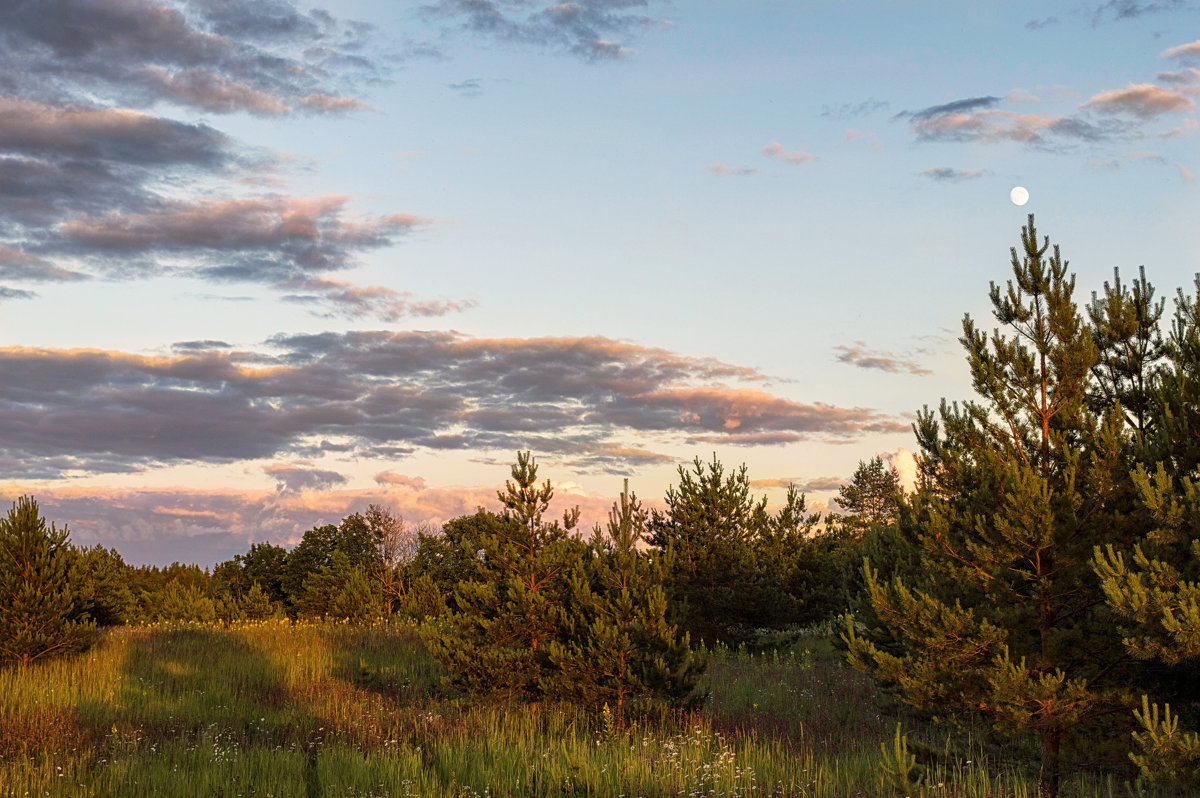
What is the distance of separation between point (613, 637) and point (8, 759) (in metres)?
8.78

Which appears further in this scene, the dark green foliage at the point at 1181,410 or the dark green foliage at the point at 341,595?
the dark green foliage at the point at 341,595

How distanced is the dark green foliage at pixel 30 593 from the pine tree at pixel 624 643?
12.4m

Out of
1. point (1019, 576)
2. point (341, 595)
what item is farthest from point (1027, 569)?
point (341, 595)

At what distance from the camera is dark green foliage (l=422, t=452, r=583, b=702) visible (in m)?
15.3

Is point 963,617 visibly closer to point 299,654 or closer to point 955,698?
point 955,698

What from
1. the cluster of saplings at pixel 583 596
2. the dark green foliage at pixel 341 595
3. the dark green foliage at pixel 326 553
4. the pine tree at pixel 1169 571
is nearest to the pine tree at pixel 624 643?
the cluster of saplings at pixel 583 596

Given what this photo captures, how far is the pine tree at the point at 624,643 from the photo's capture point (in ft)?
47.2

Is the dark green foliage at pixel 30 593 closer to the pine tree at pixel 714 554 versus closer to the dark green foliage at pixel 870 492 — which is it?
the pine tree at pixel 714 554

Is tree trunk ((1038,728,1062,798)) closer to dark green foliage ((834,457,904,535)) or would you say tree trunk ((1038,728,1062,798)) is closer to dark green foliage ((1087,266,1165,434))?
dark green foliage ((1087,266,1165,434))

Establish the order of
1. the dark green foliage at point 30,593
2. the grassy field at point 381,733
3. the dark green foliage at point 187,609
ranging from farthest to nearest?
1. the dark green foliage at point 187,609
2. the dark green foliage at point 30,593
3. the grassy field at point 381,733

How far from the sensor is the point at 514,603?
15352 mm

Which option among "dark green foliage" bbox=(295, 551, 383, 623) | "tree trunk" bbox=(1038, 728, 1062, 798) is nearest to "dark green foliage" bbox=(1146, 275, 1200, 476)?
"tree trunk" bbox=(1038, 728, 1062, 798)

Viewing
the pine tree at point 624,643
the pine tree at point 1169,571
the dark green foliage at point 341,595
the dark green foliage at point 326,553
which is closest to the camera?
the pine tree at point 1169,571

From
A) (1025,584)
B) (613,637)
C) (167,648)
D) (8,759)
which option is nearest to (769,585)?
(613,637)
